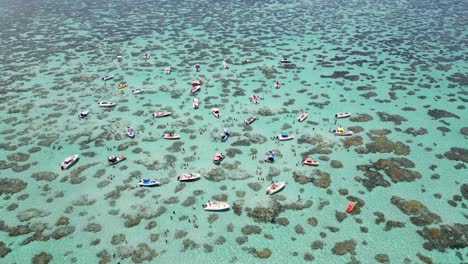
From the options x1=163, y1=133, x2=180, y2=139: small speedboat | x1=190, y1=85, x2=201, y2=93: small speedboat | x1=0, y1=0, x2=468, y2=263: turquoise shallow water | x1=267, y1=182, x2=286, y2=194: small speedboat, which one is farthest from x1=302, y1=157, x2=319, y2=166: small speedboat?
x1=190, y1=85, x2=201, y2=93: small speedboat

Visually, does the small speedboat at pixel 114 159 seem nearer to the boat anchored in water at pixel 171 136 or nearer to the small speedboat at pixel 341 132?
the boat anchored in water at pixel 171 136

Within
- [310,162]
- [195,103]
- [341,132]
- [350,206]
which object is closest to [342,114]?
[341,132]

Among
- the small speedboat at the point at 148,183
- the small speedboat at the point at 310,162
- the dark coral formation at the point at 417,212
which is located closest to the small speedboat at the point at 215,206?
the small speedboat at the point at 148,183

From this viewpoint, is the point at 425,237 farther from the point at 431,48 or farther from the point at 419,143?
the point at 431,48

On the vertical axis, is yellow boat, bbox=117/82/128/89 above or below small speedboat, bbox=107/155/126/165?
above

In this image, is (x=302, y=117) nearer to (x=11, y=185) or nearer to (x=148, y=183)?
(x=148, y=183)

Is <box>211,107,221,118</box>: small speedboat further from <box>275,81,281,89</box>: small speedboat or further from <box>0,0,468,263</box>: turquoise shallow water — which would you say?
<box>275,81,281,89</box>: small speedboat

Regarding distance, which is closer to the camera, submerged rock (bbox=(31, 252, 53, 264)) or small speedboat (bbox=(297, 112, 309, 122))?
submerged rock (bbox=(31, 252, 53, 264))
